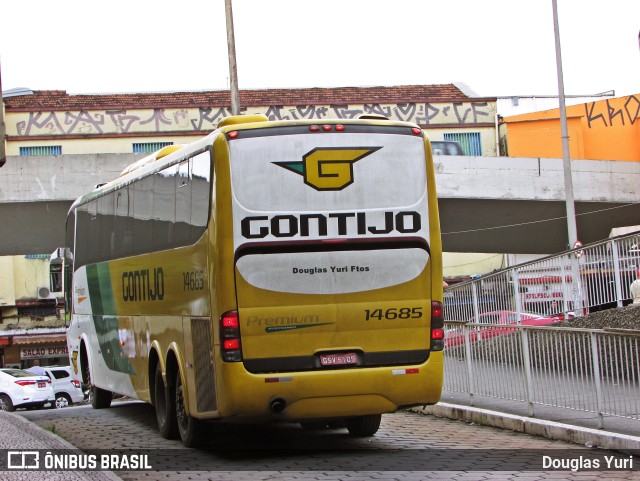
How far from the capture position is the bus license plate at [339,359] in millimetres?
10562

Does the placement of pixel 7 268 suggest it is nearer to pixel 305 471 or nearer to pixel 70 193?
pixel 70 193

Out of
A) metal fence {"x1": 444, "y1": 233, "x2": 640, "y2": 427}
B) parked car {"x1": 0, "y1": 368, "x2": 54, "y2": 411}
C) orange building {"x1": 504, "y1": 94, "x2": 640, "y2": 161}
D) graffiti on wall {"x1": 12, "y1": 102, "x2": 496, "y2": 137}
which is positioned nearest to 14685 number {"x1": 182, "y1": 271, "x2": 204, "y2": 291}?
metal fence {"x1": 444, "y1": 233, "x2": 640, "y2": 427}

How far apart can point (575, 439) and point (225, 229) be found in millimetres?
4237

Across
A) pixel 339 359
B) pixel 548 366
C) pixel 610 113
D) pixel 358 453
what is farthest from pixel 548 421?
pixel 610 113

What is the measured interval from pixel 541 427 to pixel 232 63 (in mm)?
16812

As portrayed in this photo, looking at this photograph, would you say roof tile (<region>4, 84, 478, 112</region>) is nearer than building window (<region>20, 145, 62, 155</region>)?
No

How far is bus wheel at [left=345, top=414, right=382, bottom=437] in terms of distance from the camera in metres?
12.5

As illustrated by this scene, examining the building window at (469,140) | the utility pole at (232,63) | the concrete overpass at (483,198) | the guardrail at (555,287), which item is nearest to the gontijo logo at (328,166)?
the guardrail at (555,287)

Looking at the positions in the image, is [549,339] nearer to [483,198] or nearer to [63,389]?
[483,198]

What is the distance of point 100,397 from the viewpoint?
18.4 metres

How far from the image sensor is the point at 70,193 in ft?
96.3

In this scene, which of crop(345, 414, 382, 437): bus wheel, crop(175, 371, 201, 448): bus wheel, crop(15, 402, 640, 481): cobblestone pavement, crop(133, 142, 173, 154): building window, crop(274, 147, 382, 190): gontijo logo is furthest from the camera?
crop(133, 142, 173, 154): building window

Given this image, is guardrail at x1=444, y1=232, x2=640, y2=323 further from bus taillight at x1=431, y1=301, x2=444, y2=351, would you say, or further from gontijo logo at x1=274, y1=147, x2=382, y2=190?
gontijo logo at x1=274, y1=147, x2=382, y2=190

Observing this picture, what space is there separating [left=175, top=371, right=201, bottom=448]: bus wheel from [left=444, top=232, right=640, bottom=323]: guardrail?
398 inches
